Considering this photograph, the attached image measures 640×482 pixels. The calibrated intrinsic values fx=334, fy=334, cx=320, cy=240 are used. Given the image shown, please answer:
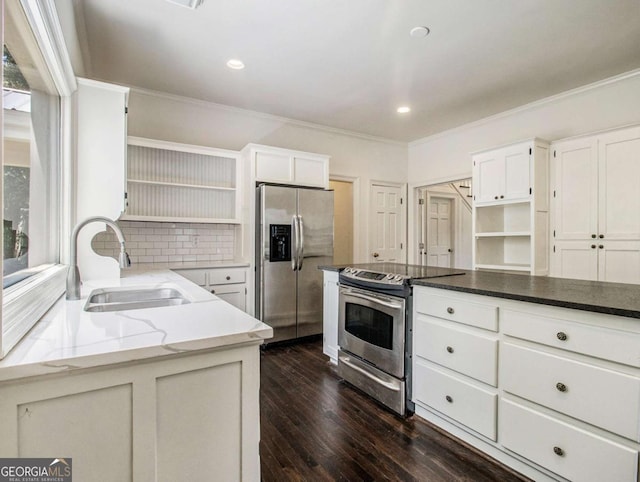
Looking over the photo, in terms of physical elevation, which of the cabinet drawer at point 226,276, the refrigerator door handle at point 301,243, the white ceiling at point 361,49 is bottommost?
the cabinet drawer at point 226,276

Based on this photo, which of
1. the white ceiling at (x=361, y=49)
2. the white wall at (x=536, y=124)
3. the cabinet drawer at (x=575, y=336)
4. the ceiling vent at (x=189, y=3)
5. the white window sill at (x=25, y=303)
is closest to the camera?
the white window sill at (x=25, y=303)

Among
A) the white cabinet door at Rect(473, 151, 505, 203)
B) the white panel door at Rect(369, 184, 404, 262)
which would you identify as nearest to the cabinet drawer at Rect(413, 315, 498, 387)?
the white cabinet door at Rect(473, 151, 505, 203)

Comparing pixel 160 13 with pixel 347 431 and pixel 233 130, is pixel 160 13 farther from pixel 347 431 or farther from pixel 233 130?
pixel 347 431

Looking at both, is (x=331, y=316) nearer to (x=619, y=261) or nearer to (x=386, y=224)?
(x=386, y=224)

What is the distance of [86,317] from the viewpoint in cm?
124

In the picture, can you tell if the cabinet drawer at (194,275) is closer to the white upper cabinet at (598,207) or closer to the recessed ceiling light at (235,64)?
the recessed ceiling light at (235,64)

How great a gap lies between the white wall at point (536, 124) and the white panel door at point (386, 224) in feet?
1.55

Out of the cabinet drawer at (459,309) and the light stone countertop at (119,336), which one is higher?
A: the light stone countertop at (119,336)

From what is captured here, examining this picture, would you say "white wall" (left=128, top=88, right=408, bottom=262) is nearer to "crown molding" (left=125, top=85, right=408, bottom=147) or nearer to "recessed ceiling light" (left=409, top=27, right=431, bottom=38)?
"crown molding" (left=125, top=85, right=408, bottom=147)

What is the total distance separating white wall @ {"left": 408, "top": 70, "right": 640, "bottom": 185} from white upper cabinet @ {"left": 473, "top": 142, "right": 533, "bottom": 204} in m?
0.29

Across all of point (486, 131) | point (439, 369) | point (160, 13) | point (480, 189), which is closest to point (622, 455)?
point (439, 369)

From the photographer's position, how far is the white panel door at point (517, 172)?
11.5 ft

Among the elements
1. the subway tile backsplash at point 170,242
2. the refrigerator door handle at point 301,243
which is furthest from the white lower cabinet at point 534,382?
the subway tile backsplash at point 170,242
